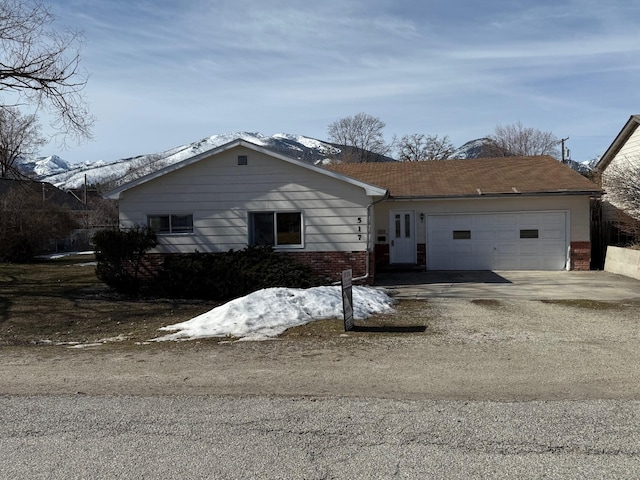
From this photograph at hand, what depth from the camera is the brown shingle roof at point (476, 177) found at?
60.9 ft

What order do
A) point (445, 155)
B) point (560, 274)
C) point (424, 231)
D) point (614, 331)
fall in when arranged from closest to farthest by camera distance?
point (614, 331)
point (560, 274)
point (424, 231)
point (445, 155)

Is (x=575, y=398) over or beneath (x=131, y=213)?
beneath

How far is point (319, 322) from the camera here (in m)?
9.54

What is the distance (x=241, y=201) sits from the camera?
1554 cm

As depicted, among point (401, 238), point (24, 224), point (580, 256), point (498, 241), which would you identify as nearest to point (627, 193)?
point (580, 256)

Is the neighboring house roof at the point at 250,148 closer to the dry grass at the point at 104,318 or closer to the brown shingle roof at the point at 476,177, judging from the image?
the dry grass at the point at 104,318

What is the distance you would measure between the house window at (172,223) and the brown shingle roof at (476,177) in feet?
22.7

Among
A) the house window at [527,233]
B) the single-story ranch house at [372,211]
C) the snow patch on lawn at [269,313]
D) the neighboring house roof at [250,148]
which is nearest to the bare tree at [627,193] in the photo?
the single-story ranch house at [372,211]

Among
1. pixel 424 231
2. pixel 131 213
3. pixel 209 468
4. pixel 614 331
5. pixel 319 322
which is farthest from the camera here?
pixel 424 231

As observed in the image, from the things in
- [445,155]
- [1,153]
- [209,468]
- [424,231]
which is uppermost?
[445,155]

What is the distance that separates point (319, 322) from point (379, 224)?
10.3 metres

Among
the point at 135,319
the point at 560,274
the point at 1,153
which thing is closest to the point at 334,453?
the point at 135,319

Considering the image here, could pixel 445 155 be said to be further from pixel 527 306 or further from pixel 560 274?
pixel 527 306

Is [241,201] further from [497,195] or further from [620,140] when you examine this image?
[620,140]
